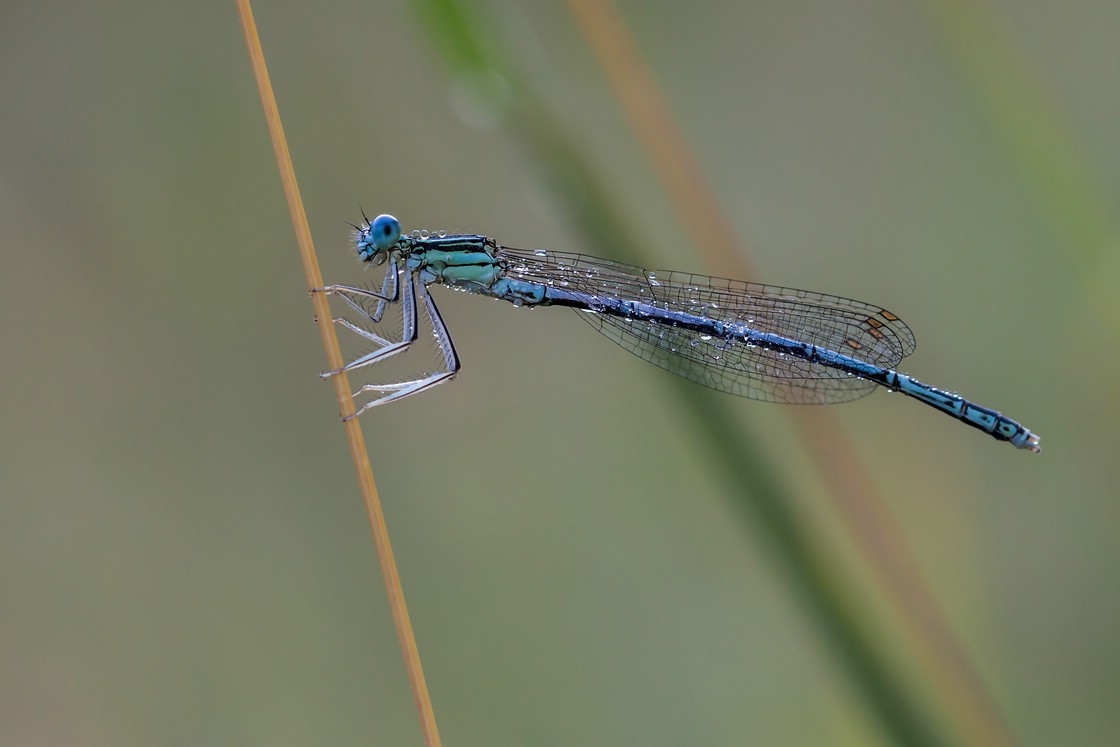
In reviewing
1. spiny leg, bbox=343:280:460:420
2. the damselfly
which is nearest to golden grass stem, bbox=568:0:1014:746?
the damselfly

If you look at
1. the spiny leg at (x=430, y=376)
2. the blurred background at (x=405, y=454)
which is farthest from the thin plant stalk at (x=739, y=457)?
the blurred background at (x=405, y=454)

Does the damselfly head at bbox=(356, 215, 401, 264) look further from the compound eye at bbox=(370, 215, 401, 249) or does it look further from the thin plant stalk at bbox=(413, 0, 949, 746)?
the thin plant stalk at bbox=(413, 0, 949, 746)

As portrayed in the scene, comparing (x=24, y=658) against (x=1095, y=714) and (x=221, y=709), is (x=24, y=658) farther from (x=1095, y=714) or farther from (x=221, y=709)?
(x=1095, y=714)

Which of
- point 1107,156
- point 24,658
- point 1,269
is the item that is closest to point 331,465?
point 24,658

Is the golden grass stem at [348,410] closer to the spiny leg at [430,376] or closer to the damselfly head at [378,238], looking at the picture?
the spiny leg at [430,376]

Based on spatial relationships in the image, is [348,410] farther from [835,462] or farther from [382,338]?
[835,462]

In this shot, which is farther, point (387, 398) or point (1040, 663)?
point (1040, 663)

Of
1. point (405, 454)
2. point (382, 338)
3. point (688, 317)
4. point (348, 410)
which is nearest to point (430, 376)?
point (382, 338)
